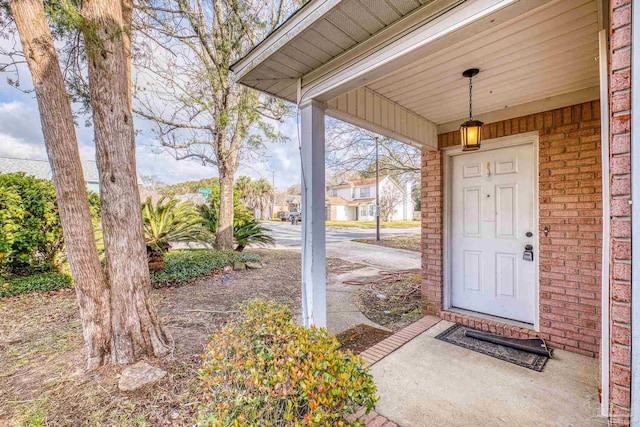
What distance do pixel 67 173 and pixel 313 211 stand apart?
2048mm

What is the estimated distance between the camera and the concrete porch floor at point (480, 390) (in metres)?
1.91

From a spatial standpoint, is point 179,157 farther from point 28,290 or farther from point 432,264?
point 432,264

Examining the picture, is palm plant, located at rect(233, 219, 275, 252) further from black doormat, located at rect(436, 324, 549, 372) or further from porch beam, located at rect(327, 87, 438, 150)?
black doormat, located at rect(436, 324, 549, 372)

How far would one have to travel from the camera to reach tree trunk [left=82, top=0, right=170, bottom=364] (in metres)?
2.40

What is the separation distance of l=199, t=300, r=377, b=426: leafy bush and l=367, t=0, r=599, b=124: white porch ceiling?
2.21 meters

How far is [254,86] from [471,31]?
173cm

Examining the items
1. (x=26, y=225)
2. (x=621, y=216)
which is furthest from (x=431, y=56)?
(x=26, y=225)

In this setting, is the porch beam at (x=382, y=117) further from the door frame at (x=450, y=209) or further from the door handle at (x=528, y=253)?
the door handle at (x=528, y=253)

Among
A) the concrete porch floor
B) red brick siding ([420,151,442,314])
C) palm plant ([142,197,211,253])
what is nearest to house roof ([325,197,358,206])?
palm plant ([142,197,211,253])

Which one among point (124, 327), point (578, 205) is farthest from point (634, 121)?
point (124, 327)

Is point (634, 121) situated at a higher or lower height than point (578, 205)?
higher

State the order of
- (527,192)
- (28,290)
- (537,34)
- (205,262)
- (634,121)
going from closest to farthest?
(634,121)
(537,34)
(527,192)
(28,290)
(205,262)

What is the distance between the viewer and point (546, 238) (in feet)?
9.61

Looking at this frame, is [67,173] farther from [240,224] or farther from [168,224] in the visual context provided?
[240,224]
